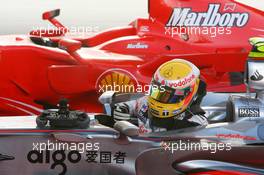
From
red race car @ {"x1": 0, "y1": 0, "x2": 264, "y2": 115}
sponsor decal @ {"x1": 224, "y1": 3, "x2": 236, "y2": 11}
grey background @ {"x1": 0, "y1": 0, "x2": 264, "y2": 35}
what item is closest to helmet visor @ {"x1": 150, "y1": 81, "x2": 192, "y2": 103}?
red race car @ {"x1": 0, "y1": 0, "x2": 264, "y2": 115}

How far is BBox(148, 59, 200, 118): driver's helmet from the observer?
3809 millimetres

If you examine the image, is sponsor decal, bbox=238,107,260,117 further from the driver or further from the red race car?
the red race car

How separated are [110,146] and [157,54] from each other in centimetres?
294

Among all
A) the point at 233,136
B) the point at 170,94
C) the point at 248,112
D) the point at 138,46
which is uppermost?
the point at 170,94

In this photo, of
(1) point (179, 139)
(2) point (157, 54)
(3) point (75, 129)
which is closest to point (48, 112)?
(3) point (75, 129)

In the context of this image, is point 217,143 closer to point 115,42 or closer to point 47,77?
point 47,77

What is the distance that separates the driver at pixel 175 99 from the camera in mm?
3811

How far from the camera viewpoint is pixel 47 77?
6070 mm

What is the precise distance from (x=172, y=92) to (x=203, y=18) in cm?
316

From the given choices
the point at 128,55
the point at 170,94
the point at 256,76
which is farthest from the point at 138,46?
the point at 170,94

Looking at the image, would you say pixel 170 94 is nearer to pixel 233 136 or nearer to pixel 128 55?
pixel 233 136

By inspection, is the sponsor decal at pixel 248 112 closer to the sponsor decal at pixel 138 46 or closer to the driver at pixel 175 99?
the driver at pixel 175 99

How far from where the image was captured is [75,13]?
30.6 ft

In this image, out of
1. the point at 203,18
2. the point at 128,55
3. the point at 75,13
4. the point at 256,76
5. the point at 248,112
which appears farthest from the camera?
the point at 75,13
